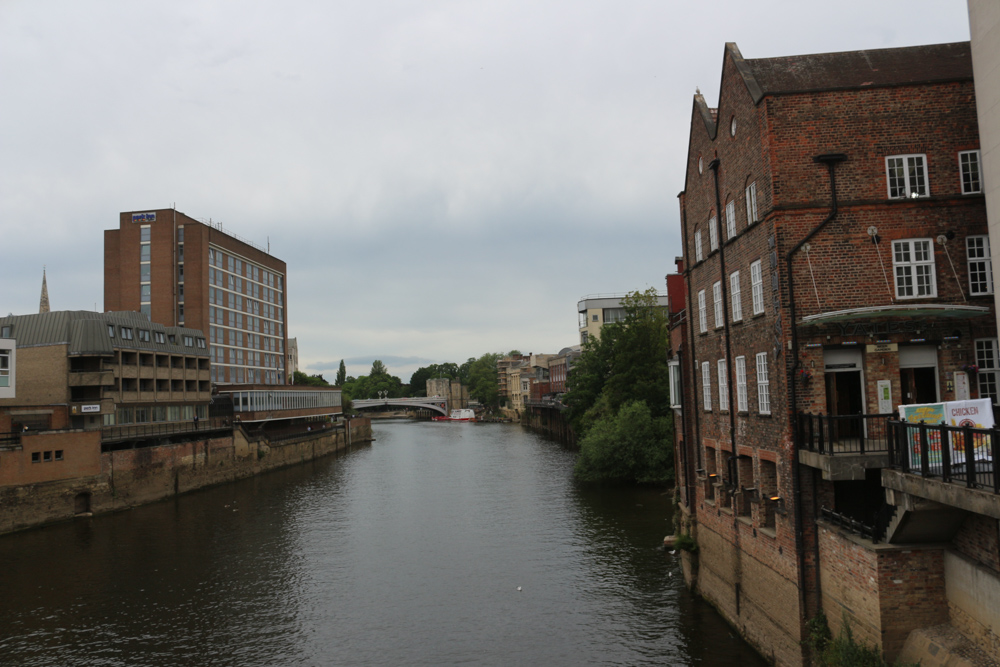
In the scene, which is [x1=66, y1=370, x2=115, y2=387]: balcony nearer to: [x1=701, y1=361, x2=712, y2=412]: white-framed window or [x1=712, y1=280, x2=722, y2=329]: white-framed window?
[x1=701, y1=361, x2=712, y2=412]: white-framed window

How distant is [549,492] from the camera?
162 feet

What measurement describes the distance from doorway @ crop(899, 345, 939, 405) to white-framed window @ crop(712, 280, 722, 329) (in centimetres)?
590

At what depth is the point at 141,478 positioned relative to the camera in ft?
162

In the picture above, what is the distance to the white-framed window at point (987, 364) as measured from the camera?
1633 centimetres

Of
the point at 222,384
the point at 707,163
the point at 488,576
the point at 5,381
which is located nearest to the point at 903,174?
the point at 707,163

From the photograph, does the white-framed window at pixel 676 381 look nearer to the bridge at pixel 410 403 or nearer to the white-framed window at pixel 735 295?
the white-framed window at pixel 735 295

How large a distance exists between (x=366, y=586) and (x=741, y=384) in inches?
675

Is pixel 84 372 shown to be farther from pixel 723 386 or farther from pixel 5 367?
pixel 723 386

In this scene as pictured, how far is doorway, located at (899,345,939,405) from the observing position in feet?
54.1

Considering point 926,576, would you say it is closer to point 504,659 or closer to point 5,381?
point 504,659

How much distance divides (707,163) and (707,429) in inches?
352

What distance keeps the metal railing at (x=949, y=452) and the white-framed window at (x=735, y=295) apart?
671 centimetres

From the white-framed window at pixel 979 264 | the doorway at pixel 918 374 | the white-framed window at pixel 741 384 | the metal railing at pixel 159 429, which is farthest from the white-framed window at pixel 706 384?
the metal railing at pixel 159 429

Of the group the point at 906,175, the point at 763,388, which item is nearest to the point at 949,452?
the point at 763,388
